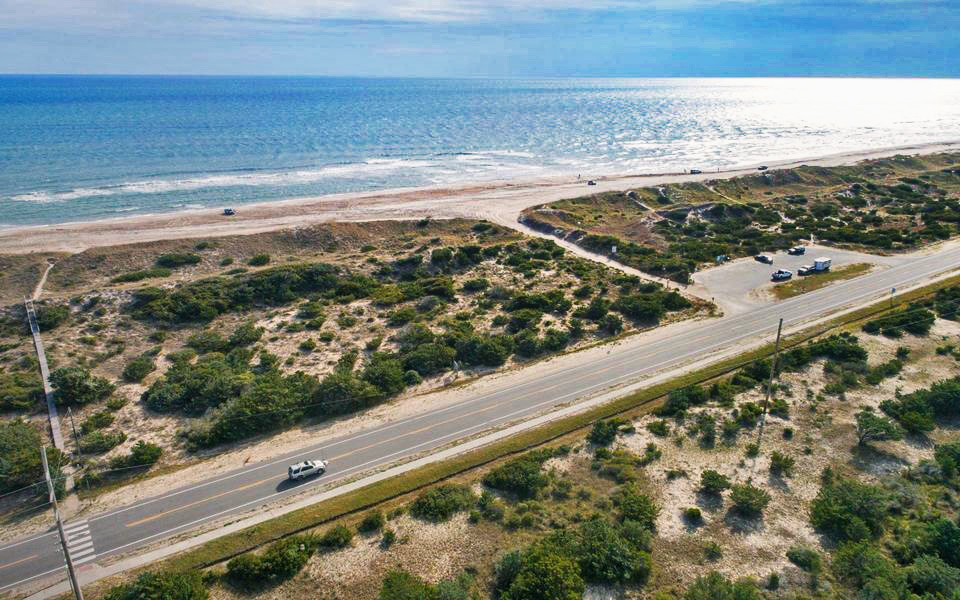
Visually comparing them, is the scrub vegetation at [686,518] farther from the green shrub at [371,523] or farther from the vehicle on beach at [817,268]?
the vehicle on beach at [817,268]

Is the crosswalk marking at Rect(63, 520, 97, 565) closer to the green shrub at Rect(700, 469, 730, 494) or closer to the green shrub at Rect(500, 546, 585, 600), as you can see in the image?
the green shrub at Rect(500, 546, 585, 600)

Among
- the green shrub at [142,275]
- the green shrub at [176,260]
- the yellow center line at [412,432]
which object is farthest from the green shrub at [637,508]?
the green shrub at [176,260]

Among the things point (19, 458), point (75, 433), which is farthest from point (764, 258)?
point (19, 458)

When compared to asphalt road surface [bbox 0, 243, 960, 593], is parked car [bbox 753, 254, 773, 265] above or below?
above

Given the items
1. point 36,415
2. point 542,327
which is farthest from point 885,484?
point 36,415

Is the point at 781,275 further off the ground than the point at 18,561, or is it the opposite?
the point at 781,275

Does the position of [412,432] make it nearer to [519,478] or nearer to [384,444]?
[384,444]

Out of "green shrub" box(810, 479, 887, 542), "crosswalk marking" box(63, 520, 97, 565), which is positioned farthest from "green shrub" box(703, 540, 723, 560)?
"crosswalk marking" box(63, 520, 97, 565)
